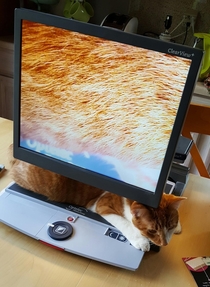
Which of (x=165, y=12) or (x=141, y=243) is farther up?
(x=165, y=12)

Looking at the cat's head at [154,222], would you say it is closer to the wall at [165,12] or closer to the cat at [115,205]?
the cat at [115,205]

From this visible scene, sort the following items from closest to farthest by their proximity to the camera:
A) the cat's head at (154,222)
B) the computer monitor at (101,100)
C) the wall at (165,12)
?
the computer monitor at (101,100) < the cat's head at (154,222) < the wall at (165,12)

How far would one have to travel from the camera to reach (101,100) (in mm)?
618

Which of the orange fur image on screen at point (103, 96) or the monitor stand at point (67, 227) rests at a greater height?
the orange fur image on screen at point (103, 96)

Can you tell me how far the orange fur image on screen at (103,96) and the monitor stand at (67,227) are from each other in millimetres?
137

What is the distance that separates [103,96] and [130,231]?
290 mm

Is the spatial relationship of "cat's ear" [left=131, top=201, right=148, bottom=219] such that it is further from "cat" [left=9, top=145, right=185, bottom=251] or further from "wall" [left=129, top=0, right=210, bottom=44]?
"wall" [left=129, top=0, right=210, bottom=44]

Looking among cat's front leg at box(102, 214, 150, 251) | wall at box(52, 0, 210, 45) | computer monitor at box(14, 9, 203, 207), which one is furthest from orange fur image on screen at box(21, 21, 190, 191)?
wall at box(52, 0, 210, 45)

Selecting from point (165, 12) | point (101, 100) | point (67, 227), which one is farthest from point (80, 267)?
point (165, 12)

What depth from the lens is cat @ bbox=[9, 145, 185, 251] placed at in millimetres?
671

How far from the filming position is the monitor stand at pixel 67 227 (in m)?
0.66

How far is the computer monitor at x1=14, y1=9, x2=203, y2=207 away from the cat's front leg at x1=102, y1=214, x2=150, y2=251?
0.07 m

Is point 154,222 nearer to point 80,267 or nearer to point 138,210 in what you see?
point 138,210

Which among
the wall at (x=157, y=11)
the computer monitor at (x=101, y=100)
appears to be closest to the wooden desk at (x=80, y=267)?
the computer monitor at (x=101, y=100)
